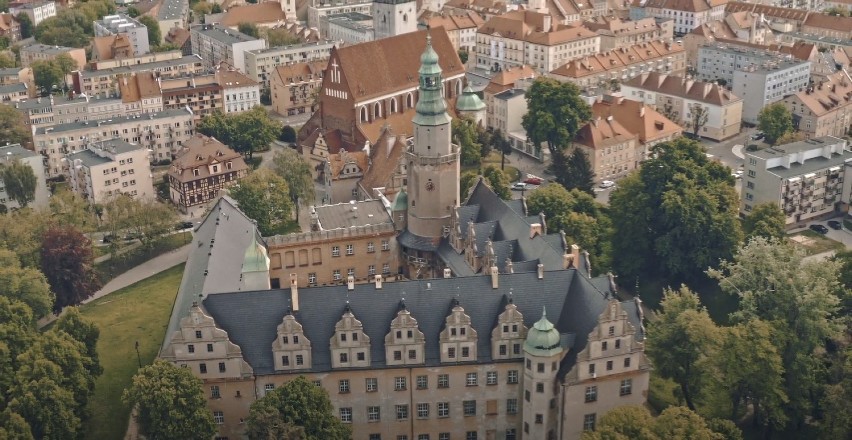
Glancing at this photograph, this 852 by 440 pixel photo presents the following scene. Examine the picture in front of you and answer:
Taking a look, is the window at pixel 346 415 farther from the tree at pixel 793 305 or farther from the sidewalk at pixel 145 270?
the sidewalk at pixel 145 270

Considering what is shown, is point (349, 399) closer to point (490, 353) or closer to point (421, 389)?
point (421, 389)

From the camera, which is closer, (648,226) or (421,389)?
(421,389)

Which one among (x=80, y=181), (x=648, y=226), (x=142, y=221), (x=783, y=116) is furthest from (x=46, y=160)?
(x=783, y=116)

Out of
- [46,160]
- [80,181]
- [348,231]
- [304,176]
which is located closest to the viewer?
[348,231]

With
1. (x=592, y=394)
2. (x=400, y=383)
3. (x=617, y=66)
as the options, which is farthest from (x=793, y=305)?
(x=617, y=66)

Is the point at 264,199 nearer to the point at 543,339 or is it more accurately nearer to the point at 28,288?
the point at 28,288

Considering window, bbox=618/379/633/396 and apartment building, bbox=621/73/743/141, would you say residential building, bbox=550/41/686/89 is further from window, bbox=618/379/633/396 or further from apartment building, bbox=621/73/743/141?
window, bbox=618/379/633/396

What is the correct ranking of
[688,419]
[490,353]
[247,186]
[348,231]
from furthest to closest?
1. [247,186]
2. [348,231]
3. [490,353]
4. [688,419]
